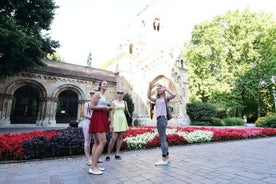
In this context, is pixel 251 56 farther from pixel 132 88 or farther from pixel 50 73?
pixel 50 73

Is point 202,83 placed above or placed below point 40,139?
above

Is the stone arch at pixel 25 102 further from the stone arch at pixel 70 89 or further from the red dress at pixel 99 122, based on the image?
the red dress at pixel 99 122

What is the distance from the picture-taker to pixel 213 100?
2678 centimetres

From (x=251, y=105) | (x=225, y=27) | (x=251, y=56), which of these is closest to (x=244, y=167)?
(x=251, y=56)

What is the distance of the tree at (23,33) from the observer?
1012cm

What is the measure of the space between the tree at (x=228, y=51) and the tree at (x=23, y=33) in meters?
21.6

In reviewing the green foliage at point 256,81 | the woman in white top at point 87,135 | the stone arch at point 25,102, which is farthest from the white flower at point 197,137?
the green foliage at point 256,81

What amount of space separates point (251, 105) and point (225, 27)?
44.4 feet

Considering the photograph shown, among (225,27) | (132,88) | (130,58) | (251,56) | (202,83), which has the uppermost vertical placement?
(225,27)

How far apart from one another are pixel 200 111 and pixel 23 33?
1937cm

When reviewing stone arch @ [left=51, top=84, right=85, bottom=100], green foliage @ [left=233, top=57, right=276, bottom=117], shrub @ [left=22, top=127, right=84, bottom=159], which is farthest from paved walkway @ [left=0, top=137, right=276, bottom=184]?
green foliage @ [left=233, top=57, right=276, bottom=117]

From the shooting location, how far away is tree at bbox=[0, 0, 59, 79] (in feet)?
33.2

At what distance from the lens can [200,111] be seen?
75.0ft

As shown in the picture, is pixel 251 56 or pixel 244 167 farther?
pixel 251 56
